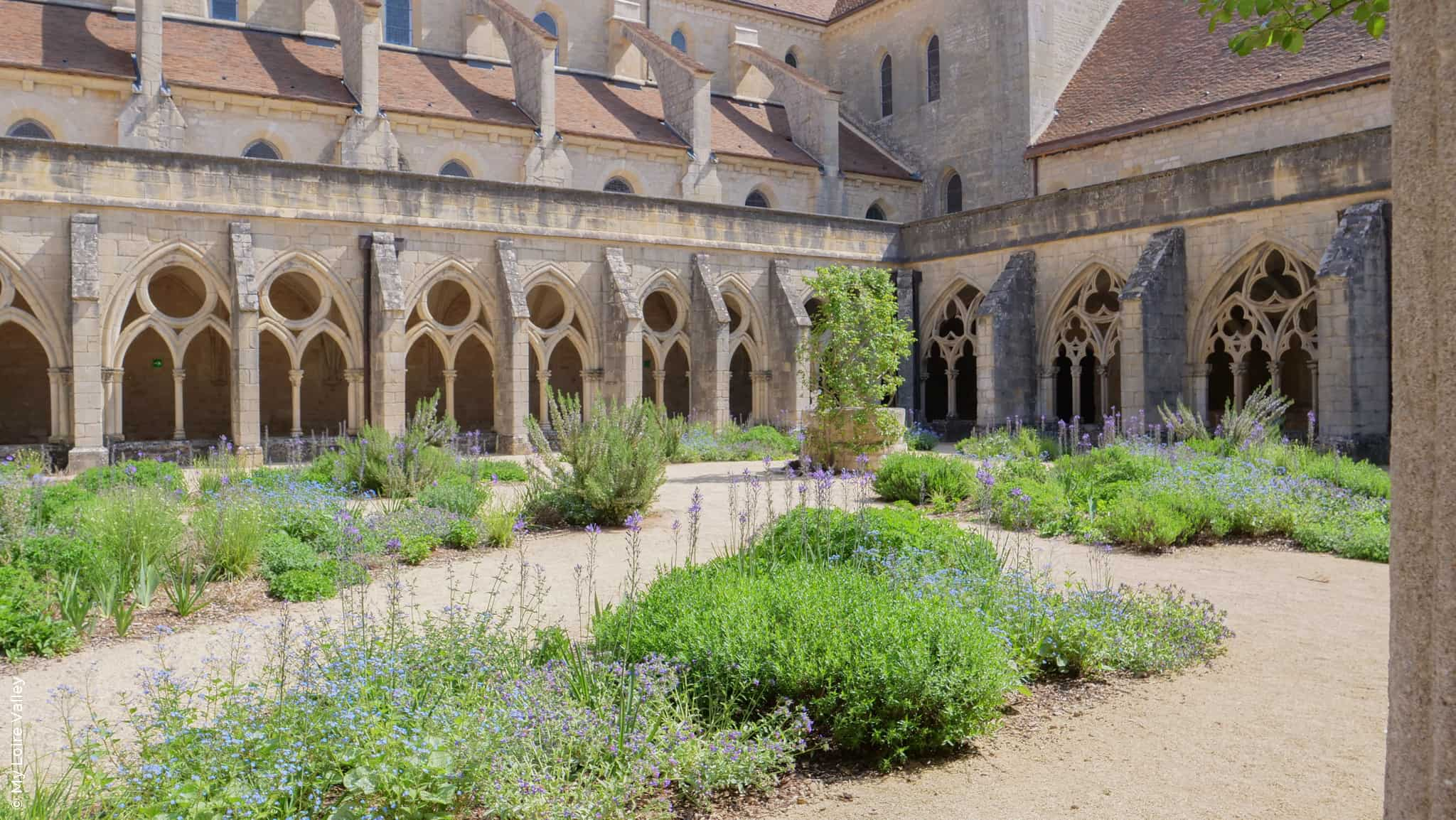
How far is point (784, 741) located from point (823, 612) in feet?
2.11

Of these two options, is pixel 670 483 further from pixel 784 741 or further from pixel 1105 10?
pixel 1105 10

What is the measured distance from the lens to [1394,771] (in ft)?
4.70

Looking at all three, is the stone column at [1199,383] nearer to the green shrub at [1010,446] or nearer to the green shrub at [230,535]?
the green shrub at [1010,446]

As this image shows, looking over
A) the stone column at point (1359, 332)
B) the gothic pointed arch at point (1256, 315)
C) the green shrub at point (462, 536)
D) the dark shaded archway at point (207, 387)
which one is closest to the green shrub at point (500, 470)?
the green shrub at point (462, 536)

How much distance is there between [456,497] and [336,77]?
14.3 m

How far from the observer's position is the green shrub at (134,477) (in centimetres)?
987

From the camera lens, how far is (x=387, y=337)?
15.1 metres

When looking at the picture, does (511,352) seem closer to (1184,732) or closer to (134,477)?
(134,477)

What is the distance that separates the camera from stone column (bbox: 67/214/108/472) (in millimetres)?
13258

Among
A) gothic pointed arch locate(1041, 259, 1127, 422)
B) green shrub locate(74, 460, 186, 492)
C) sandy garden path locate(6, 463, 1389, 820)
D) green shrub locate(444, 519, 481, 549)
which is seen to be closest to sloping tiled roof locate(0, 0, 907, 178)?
gothic pointed arch locate(1041, 259, 1127, 422)

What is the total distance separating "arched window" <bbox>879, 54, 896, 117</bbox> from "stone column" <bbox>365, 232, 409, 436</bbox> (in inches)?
619

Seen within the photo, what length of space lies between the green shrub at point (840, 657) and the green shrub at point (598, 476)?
458 centimetres

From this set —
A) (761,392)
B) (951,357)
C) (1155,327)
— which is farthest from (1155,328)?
(761,392)

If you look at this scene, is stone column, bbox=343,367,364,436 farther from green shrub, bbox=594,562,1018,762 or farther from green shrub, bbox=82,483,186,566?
green shrub, bbox=594,562,1018,762
